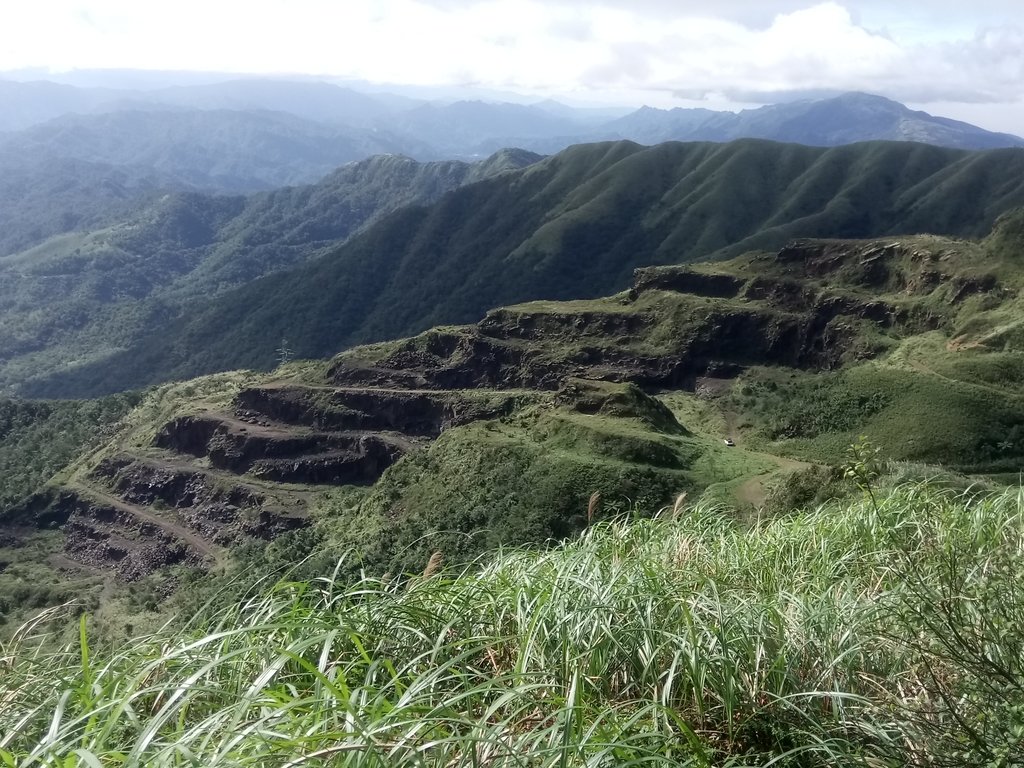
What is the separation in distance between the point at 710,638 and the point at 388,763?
2.58 meters

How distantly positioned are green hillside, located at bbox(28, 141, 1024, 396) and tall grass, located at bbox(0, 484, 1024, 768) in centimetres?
12873

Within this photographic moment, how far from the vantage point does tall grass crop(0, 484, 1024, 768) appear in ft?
12.5

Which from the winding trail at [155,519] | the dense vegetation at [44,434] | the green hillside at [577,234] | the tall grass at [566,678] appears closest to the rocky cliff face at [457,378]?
the winding trail at [155,519]

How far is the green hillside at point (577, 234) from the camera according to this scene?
146 meters

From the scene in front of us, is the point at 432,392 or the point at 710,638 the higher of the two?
the point at 710,638

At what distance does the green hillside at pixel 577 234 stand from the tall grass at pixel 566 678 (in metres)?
129

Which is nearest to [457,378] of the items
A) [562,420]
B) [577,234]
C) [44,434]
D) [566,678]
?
[562,420]

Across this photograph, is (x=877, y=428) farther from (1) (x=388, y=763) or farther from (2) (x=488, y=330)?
(1) (x=388, y=763)

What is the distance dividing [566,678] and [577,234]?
162m

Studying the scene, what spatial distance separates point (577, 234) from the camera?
16250 centimetres

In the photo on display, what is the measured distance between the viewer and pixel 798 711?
455 cm

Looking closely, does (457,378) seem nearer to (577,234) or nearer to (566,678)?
(566,678)

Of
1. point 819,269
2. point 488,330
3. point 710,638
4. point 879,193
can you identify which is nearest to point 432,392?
point 488,330

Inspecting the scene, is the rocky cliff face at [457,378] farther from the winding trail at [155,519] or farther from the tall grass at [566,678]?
the tall grass at [566,678]
